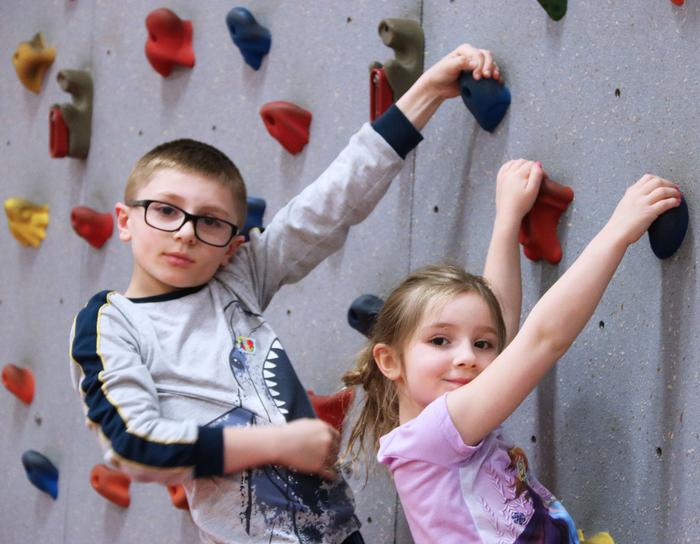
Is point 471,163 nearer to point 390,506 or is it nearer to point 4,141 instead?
point 390,506

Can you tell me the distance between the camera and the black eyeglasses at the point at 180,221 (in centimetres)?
140

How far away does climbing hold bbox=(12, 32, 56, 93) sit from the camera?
2.39 meters

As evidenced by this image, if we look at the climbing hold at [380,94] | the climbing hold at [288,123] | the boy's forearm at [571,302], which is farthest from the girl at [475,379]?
the climbing hold at [288,123]

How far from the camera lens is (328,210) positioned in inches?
59.1

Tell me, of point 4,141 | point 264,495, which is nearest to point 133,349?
point 264,495

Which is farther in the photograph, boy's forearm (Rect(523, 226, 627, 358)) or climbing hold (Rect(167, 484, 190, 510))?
climbing hold (Rect(167, 484, 190, 510))

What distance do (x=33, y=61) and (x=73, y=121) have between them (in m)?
0.25

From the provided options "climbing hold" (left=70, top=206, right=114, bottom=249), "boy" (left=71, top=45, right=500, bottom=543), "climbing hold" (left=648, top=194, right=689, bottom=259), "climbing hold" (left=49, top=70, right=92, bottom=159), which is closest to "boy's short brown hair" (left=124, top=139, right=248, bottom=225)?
"boy" (left=71, top=45, right=500, bottom=543)

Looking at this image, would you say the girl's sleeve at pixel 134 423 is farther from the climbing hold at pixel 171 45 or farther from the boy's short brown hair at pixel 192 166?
the climbing hold at pixel 171 45

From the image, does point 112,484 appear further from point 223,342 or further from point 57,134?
point 223,342

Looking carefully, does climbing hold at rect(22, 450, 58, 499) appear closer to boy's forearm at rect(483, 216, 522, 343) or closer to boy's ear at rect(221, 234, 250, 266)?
boy's ear at rect(221, 234, 250, 266)

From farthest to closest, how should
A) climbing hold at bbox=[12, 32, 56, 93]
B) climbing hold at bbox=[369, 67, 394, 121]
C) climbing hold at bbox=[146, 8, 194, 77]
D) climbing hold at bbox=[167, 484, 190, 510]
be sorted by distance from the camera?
climbing hold at bbox=[12, 32, 56, 93], climbing hold at bbox=[146, 8, 194, 77], climbing hold at bbox=[167, 484, 190, 510], climbing hold at bbox=[369, 67, 394, 121]

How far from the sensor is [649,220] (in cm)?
118

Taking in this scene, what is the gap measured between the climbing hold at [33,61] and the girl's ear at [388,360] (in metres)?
1.35
